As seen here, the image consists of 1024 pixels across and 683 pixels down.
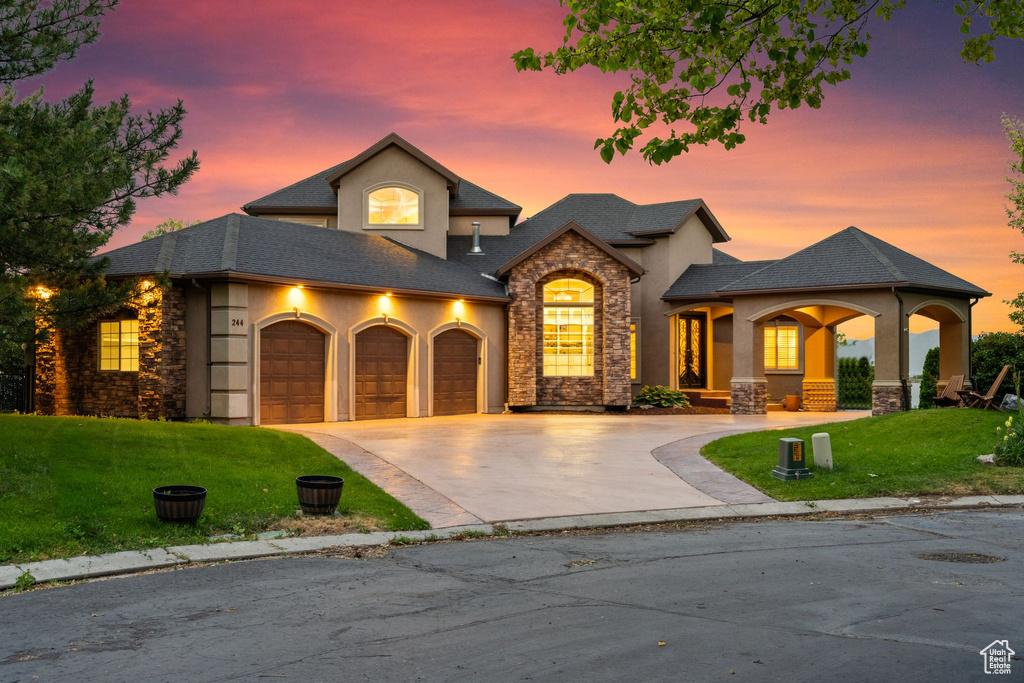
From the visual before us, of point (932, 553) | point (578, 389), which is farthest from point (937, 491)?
point (578, 389)

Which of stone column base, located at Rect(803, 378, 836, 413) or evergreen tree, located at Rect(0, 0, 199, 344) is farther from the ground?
evergreen tree, located at Rect(0, 0, 199, 344)

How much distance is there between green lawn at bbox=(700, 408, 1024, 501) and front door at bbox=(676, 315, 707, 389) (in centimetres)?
1212

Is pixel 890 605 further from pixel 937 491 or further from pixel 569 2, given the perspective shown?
pixel 937 491

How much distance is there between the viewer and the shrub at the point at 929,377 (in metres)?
25.6

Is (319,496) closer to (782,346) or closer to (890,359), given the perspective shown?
(890,359)

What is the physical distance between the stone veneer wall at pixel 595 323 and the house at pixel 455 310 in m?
0.06

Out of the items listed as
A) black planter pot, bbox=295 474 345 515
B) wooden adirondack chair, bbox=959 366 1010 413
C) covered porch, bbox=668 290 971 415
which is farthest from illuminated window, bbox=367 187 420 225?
black planter pot, bbox=295 474 345 515

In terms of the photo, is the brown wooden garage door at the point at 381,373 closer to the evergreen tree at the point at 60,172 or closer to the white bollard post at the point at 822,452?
the evergreen tree at the point at 60,172

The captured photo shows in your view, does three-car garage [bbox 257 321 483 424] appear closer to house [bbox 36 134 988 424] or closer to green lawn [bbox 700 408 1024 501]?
house [bbox 36 134 988 424]

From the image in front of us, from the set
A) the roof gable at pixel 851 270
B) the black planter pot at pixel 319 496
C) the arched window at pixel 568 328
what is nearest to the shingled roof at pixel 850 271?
the roof gable at pixel 851 270

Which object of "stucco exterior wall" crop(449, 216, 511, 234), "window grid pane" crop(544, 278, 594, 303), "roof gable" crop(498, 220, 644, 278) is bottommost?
"window grid pane" crop(544, 278, 594, 303)

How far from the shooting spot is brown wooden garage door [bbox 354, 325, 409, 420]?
2356cm

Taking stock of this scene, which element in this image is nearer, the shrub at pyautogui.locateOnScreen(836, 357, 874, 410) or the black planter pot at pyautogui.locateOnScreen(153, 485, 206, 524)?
the black planter pot at pyautogui.locateOnScreen(153, 485, 206, 524)

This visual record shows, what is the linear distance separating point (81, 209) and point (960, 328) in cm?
2490
